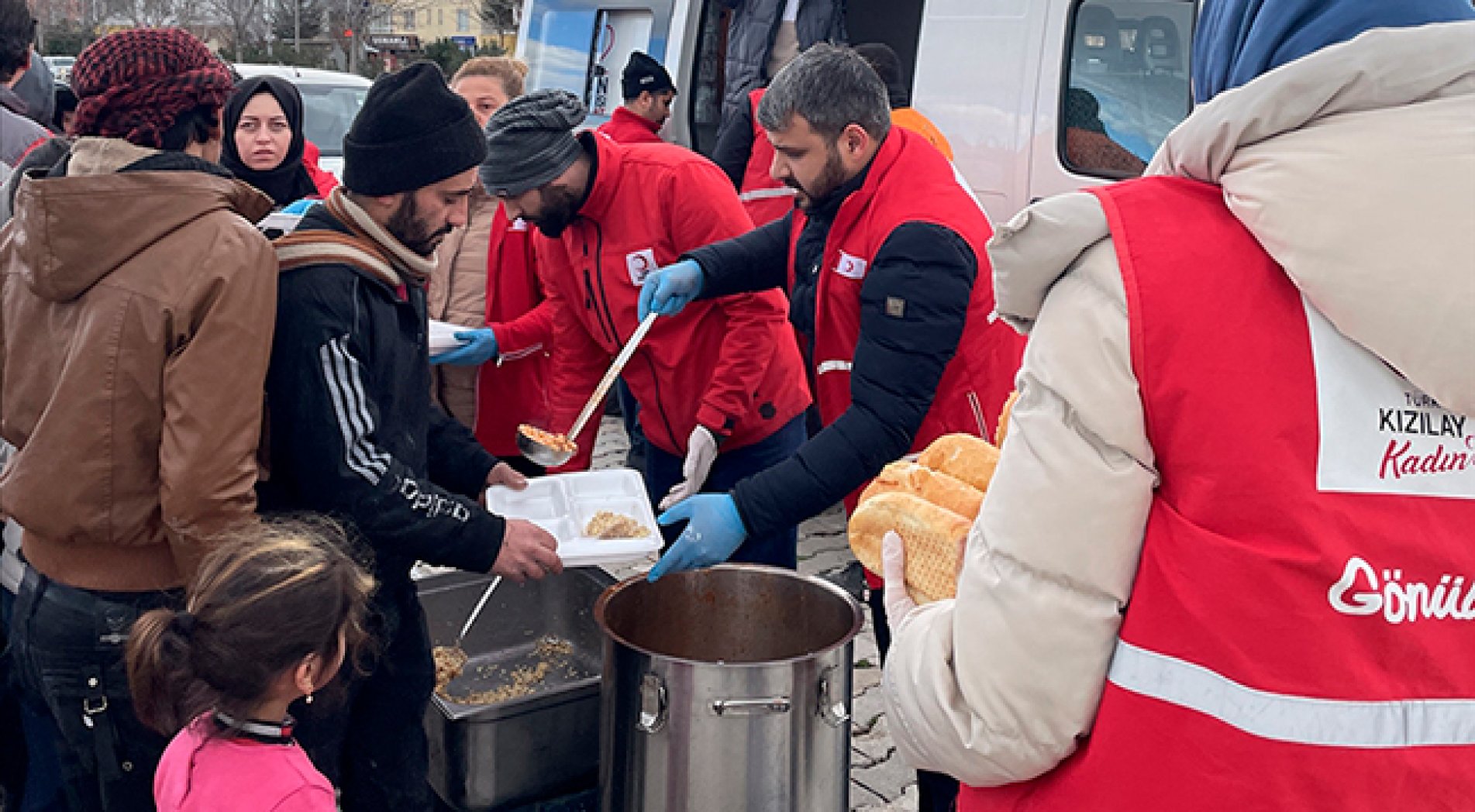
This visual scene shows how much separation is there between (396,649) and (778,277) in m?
1.60

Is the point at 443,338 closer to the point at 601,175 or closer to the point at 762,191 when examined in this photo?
the point at 601,175

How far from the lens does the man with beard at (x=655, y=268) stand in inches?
146

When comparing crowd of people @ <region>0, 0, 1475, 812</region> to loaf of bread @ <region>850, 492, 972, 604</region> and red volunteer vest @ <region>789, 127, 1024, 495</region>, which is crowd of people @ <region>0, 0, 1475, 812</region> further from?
loaf of bread @ <region>850, 492, 972, 604</region>

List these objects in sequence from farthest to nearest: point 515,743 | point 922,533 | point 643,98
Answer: point 643,98, point 515,743, point 922,533

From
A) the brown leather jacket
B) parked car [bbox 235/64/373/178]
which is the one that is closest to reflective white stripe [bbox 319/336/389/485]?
the brown leather jacket

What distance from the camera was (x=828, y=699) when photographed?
2619 millimetres

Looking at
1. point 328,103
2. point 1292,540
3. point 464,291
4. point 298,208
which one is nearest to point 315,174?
point 464,291

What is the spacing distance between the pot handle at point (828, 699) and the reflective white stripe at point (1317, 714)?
1.34m

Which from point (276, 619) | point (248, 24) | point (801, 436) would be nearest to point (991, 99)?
point (801, 436)

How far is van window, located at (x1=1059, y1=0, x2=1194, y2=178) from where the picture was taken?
16.5 feet

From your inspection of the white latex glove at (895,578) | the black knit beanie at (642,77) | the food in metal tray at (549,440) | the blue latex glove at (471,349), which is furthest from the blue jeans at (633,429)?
the white latex glove at (895,578)

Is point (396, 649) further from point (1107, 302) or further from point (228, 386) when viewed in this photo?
point (1107, 302)

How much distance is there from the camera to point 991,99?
5.39 m

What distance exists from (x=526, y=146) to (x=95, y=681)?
6.27ft
